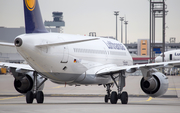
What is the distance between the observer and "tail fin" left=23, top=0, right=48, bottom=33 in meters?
16.8

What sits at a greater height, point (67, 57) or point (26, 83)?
point (67, 57)

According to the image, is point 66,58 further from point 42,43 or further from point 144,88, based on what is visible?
point 144,88

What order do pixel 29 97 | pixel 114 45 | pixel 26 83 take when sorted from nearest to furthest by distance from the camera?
pixel 29 97 < pixel 26 83 < pixel 114 45

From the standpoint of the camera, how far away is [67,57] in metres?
18.3

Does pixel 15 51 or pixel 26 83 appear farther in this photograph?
pixel 15 51

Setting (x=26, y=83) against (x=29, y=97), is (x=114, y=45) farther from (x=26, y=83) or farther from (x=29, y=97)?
(x=29, y=97)

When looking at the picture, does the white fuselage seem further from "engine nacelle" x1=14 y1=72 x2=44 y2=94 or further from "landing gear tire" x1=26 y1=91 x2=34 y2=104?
"engine nacelle" x1=14 y1=72 x2=44 y2=94

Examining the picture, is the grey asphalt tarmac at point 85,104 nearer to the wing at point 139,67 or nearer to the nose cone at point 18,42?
the wing at point 139,67

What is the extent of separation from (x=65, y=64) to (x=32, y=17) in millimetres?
3003

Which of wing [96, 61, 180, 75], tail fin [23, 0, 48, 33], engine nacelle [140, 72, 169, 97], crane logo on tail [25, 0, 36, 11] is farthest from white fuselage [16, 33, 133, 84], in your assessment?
engine nacelle [140, 72, 169, 97]

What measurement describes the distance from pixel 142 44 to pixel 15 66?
14552cm

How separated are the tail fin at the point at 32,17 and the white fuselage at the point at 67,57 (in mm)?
383

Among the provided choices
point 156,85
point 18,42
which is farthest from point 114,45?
point 18,42

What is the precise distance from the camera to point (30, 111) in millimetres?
12039
